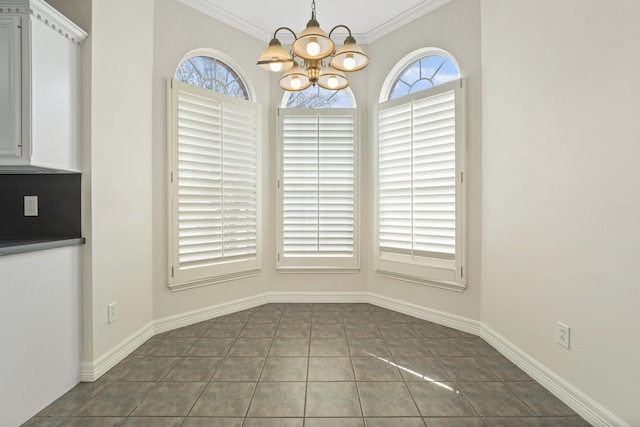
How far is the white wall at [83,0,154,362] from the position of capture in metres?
1.96

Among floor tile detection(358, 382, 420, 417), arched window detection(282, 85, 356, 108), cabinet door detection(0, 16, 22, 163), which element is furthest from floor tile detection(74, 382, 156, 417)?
arched window detection(282, 85, 356, 108)

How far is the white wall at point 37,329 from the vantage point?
1.49m

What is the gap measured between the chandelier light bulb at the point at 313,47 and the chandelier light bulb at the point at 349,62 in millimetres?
231

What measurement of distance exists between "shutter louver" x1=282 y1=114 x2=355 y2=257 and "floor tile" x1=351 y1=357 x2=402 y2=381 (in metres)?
1.39

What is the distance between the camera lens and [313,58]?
1767 millimetres

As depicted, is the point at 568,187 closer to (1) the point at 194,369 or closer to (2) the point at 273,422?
(2) the point at 273,422

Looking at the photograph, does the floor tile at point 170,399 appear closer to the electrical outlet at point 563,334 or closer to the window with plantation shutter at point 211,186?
the window with plantation shutter at point 211,186

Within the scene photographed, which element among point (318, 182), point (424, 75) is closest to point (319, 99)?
point (318, 182)

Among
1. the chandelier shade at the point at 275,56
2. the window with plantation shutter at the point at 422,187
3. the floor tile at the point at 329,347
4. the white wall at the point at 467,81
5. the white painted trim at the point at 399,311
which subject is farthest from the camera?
the window with plantation shutter at the point at 422,187

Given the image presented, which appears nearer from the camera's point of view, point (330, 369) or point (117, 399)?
point (117, 399)

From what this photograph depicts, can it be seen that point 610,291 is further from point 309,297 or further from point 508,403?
point 309,297

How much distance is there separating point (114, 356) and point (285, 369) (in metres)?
1.21

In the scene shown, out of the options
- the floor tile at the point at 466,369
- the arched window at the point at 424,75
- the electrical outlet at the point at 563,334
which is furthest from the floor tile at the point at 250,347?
the arched window at the point at 424,75

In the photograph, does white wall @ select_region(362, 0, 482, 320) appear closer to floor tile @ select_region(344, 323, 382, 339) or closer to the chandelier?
floor tile @ select_region(344, 323, 382, 339)
